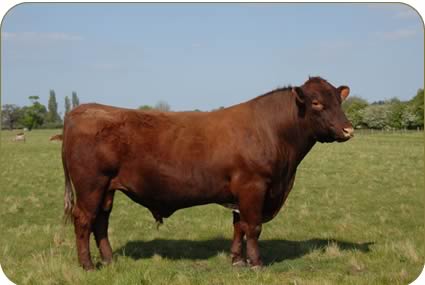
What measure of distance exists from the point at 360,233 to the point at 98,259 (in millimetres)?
4414

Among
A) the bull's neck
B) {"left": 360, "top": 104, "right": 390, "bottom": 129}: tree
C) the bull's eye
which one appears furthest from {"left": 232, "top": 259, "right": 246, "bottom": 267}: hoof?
{"left": 360, "top": 104, "right": 390, "bottom": 129}: tree

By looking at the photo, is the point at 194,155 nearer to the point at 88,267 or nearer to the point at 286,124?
the point at 286,124

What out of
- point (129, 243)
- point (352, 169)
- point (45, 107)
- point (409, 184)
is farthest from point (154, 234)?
point (45, 107)

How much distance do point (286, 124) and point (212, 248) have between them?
2308 millimetres

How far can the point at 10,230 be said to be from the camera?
8.47 metres

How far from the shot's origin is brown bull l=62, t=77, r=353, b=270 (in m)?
6.11

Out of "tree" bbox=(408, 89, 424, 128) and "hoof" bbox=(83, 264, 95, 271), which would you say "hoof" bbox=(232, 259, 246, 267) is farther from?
"tree" bbox=(408, 89, 424, 128)

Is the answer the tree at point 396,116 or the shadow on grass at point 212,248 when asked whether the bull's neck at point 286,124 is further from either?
the tree at point 396,116

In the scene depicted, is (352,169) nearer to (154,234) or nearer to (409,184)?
(409,184)

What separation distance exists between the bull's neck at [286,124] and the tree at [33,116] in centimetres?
8146

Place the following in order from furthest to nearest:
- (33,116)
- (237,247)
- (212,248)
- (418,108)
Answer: (33,116) < (418,108) < (212,248) < (237,247)

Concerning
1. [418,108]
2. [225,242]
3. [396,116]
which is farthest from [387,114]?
[225,242]

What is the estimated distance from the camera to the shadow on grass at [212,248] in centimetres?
683

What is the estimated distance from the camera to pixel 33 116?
83.6 metres
